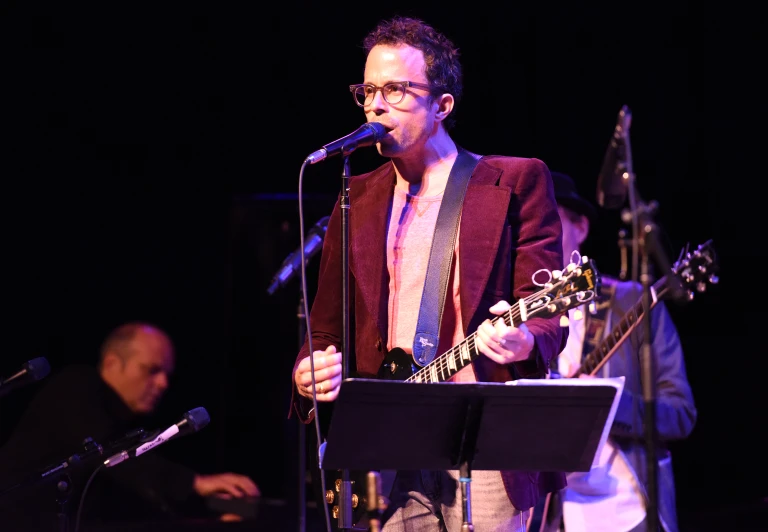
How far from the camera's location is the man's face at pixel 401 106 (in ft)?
10.0

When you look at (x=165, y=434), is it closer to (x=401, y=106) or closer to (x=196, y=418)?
(x=196, y=418)

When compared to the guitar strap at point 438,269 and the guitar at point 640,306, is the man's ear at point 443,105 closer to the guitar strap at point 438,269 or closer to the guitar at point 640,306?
the guitar strap at point 438,269

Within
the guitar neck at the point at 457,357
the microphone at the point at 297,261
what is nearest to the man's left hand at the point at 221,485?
the microphone at the point at 297,261

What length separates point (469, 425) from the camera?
2.46 meters

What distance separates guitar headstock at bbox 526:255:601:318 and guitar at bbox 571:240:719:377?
171 millimetres

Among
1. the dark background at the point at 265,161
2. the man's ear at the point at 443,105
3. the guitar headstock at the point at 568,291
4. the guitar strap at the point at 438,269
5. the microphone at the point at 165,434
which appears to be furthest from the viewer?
the dark background at the point at 265,161

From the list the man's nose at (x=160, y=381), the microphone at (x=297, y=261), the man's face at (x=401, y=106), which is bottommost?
the man's nose at (x=160, y=381)

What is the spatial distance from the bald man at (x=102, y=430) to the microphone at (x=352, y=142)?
2.56 metres

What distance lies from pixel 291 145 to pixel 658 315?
3124mm

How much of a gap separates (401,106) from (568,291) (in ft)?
2.89

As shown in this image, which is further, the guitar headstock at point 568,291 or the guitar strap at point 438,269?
the guitar strap at point 438,269

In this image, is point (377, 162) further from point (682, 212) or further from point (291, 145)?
point (682, 212)

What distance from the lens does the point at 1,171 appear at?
6648 mm

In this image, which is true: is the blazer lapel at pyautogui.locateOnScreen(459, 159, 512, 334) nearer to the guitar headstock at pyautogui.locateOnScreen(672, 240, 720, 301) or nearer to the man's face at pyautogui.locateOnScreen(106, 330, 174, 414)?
the guitar headstock at pyautogui.locateOnScreen(672, 240, 720, 301)
